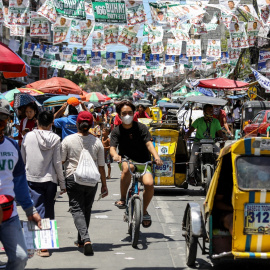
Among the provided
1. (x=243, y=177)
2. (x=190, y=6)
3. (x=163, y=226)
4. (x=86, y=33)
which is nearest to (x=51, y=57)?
(x=86, y=33)

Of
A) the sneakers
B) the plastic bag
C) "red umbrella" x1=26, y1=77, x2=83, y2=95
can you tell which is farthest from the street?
"red umbrella" x1=26, y1=77, x2=83, y2=95

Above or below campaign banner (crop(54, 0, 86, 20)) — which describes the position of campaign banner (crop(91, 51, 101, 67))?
below

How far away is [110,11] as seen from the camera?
16641 mm

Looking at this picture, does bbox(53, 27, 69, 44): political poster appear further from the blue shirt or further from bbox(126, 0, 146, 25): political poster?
the blue shirt

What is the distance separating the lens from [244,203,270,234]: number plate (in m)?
5.80

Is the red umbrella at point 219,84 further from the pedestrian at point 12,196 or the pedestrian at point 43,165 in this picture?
the pedestrian at point 12,196

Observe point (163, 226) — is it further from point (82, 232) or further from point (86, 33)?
point (86, 33)

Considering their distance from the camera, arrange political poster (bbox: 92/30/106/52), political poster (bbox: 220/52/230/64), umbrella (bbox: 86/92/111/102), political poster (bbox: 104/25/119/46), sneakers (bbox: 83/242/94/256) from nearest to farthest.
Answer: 1. sneakers (bbox: 83/242/94/256)
2. political poster (bbox: 104/25/119/46)
3. political poster (bbox: 92/30/106/52)
4. political poster (bbox: 220/52/230/64)
5. umbrella (bbox: 86/92/111/102)

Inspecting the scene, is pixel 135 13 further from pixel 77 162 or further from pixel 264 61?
pixel 77 162

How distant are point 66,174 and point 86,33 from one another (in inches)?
610

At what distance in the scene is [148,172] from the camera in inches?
315

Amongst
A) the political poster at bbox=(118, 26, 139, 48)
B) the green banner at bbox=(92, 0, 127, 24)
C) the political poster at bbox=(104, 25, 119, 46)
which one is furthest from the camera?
the political poster at bbox=(104, 25, 119, 46)

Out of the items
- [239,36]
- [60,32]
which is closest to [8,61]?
[60,32]

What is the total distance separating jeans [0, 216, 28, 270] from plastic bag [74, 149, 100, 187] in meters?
2.66
